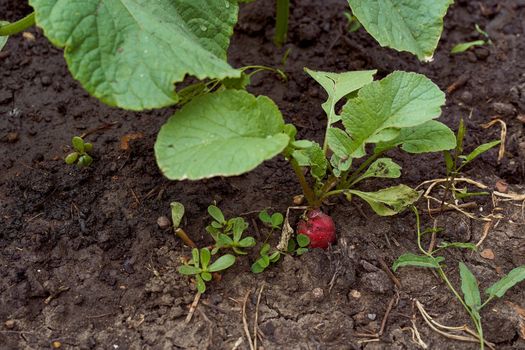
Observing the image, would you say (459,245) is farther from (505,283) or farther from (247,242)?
(247,242)

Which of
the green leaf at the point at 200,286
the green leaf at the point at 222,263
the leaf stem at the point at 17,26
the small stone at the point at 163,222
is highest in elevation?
the leaf stem at the point at 17,26

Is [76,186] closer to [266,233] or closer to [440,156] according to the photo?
[266,233]

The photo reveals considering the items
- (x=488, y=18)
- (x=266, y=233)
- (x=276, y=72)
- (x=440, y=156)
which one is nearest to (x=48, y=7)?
(x=266, y=233)

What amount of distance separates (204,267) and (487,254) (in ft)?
2.91

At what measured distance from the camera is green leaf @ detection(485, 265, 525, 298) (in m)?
1.80

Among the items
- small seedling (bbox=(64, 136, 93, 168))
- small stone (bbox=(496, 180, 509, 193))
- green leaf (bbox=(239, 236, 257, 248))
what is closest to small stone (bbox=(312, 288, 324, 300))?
green leaf (bbox=(239, 236, 257, 248))

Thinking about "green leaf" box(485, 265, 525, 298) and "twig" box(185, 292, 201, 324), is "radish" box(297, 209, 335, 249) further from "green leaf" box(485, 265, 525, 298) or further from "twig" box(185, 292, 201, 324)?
"green leaf" box(485, 265, 525, 298)

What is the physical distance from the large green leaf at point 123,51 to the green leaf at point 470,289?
0.86 metres

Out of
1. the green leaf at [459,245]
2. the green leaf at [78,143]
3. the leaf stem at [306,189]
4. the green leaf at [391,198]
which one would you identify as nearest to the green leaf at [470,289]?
the green leaf at [459,245]

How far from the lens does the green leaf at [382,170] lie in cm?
201

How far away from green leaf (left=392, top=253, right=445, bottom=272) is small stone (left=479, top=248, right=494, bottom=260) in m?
0.17

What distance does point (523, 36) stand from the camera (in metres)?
2.79

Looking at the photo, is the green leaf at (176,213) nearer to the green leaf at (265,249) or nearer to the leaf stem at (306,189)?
the green leaf at (265,249)

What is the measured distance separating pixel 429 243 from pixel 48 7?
132 centimetres
